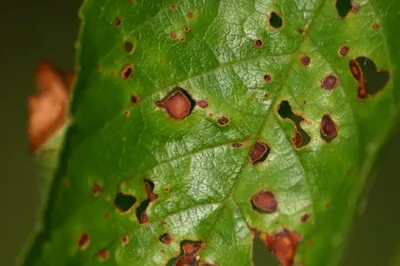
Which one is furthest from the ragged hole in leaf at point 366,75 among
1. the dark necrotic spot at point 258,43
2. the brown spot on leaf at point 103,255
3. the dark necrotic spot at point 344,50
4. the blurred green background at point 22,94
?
the blurred green background at point 22,94

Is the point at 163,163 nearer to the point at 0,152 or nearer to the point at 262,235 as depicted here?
the point at 262,235

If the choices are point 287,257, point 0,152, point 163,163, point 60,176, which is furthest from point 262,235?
point 0,152

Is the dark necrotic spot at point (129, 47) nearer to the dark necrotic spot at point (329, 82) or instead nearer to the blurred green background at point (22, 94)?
the dark necrotic spot at point (329, 82)

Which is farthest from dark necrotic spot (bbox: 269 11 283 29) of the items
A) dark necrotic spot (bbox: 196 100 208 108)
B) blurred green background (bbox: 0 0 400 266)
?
blurred green background (bbox: 0 0 400 266)

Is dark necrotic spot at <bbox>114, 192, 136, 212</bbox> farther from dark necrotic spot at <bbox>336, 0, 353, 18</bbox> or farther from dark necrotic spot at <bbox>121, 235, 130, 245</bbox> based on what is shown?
dark necrotic spot at <bbox>336, 0, 353, 18</bbox>

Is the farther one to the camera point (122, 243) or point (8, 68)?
point (8, 68)

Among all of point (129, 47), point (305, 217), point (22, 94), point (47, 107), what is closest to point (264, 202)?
point (305, 217)
